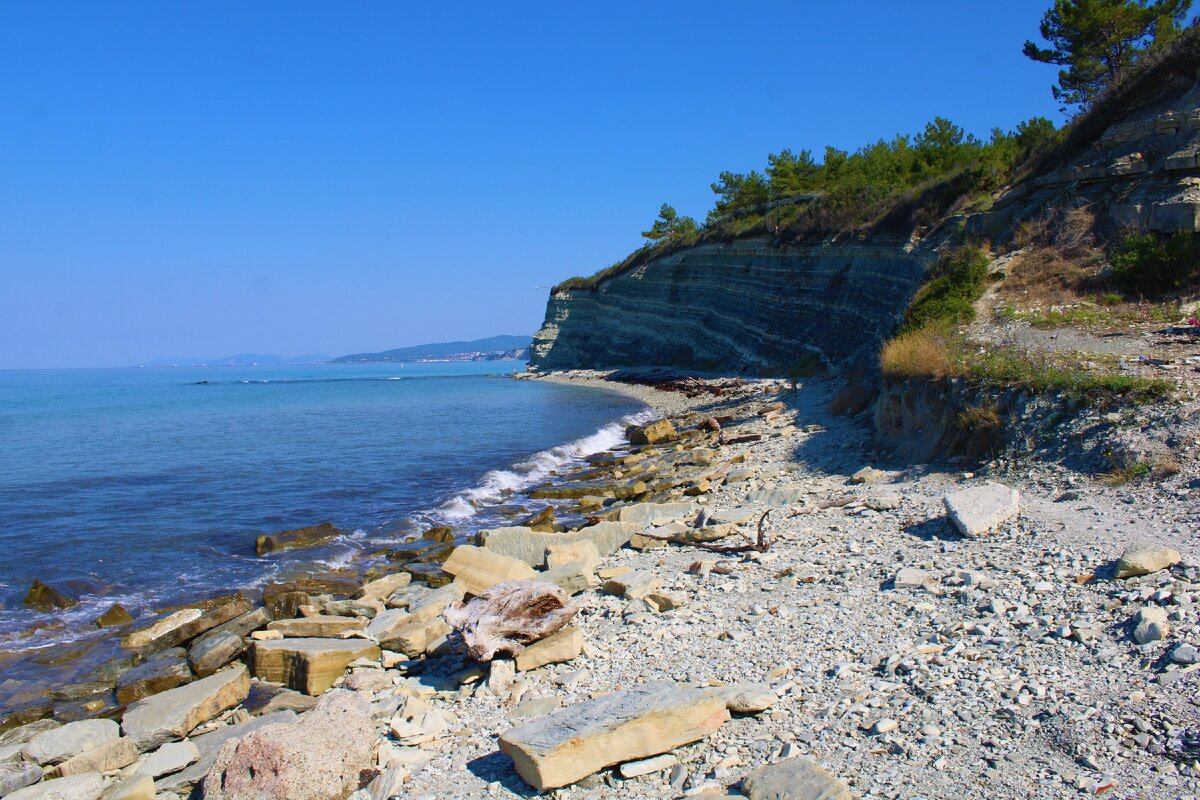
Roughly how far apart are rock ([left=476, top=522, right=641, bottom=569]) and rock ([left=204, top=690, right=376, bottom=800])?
611cm

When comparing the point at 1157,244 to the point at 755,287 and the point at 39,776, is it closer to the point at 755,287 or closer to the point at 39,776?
the point at 39,776

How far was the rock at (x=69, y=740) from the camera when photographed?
21.3 feet

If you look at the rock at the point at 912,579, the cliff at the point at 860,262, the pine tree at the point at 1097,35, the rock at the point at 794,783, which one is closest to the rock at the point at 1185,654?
the rock at the point at 912,579

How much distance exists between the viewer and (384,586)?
11008 millimetres

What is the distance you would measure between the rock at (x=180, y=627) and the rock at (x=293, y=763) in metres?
4.42

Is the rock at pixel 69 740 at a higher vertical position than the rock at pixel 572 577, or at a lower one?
lower

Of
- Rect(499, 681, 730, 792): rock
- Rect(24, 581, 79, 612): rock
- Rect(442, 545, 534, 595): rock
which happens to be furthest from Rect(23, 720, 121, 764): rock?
Rect(24, 581, 79, 612): rock

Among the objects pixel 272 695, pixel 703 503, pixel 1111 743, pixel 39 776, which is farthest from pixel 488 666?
pixel 703 503

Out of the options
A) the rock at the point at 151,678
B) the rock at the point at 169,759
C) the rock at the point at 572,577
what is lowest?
the rock at the point at 151,678

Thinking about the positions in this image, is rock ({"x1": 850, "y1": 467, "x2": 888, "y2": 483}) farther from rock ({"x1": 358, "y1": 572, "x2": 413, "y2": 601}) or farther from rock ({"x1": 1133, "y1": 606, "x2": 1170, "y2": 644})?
rock ({"x1": 358, "y1": 572, "x2": 413, "y2": 601})

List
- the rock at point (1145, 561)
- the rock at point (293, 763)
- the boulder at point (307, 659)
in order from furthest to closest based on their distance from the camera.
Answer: the boulder at point (307, 659), the rock at point (1145, 561), the rock at point (293, 763)

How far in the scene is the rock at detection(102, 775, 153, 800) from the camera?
5609 mm

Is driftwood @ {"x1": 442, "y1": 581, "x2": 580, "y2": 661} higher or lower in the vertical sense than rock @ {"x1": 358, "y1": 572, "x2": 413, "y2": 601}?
higher

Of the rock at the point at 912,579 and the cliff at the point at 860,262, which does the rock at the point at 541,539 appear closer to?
the rock at the point at 912,579
